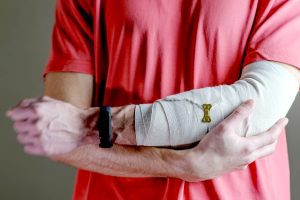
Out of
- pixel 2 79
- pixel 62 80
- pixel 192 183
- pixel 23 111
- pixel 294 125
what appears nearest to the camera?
pixel 23 111

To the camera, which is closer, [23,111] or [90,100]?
[23,111]

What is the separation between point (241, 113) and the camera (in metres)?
0.81

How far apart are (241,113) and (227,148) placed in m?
0.07

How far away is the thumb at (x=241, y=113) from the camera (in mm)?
815

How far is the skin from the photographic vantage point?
821 millimetres

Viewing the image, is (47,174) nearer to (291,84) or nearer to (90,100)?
(90,100)

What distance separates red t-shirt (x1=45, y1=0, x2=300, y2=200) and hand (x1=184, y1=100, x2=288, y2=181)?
0.21 ft

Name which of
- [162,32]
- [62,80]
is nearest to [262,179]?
[162,32]

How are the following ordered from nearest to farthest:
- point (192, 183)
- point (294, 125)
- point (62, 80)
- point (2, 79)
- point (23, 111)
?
point (23, 111)
point (192, 183)
point (62, 80)
point (294, 125)
point (2, 79)

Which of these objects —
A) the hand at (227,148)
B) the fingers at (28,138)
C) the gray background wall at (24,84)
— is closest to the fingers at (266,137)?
the hand at (227,148)

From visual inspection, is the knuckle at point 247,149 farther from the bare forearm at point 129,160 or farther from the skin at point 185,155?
the bare forearm at point 129,160

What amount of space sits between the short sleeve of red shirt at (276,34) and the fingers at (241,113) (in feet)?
0.35

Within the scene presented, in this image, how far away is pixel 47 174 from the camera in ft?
5.56

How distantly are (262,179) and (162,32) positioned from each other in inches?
14.2
